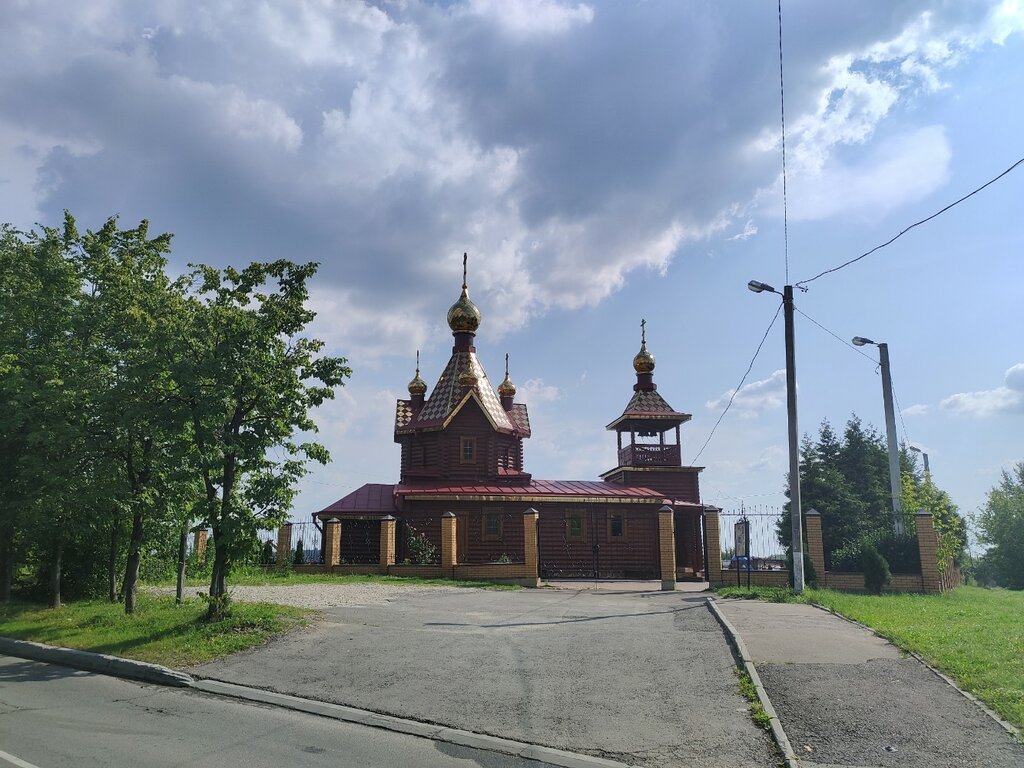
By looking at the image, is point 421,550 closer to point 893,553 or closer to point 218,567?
point 218,567

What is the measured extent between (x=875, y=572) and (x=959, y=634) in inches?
440

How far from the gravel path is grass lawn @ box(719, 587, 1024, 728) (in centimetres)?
829

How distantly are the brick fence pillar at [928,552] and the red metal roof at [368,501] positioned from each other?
18178mm

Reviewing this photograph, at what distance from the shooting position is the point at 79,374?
13.9 m

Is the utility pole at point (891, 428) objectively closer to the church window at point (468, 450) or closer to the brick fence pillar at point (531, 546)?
the brick fence pillar at point (531, 546)

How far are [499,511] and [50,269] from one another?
58.1 feet

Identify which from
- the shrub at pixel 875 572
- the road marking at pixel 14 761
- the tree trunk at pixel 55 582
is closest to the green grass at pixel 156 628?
the tree trunk at pixel 55 582

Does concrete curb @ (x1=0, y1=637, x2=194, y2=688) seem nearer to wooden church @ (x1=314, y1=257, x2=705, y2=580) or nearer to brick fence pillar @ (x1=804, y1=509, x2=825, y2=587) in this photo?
wooden church @ (x1=314, y1=257, x2=705, y2=580)

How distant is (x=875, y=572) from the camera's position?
71.2ft

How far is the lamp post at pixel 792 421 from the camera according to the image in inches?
693

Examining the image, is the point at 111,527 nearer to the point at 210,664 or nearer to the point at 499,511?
the point at 210,664

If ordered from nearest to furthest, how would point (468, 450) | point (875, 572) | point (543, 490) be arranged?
point (875, 572)
point (543, 490)
point (468, 450)

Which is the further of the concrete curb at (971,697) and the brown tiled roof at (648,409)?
the brown tiled roof at (648,409)

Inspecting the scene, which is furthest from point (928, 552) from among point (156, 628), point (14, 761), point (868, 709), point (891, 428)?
point (14, 761)
